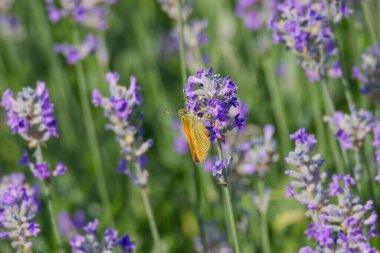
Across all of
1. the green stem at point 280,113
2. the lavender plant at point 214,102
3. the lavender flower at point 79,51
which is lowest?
the lavender plant at point 214,102

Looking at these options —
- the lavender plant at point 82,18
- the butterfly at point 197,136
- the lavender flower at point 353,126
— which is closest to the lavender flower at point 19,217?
the butterfly at point 197,136

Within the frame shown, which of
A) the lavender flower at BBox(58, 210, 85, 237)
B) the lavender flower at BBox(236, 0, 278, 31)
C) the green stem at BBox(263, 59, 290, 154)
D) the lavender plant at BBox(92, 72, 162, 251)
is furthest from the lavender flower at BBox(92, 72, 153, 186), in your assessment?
the lavender flower at BBox(236, 0, 278, 31)

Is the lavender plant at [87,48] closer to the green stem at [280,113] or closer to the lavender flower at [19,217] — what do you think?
the green stem at [280,113]

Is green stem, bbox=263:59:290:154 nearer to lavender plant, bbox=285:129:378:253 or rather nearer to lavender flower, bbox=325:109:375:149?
lavender flower, bbox=325:109:375:149

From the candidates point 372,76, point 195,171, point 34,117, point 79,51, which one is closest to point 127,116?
point 34,117

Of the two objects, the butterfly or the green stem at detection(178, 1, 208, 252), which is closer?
the butterfly

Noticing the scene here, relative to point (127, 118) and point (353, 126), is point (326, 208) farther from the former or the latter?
point (127, 118)
